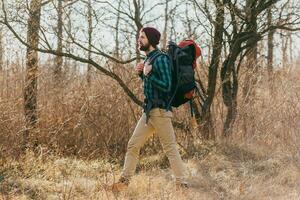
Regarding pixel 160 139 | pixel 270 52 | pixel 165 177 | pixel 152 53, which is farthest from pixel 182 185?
pixel 270 52

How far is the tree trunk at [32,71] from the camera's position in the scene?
845cm

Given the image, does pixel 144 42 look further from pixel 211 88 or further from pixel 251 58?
pixel 251 58

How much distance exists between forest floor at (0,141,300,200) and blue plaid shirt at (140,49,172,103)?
1047 mm

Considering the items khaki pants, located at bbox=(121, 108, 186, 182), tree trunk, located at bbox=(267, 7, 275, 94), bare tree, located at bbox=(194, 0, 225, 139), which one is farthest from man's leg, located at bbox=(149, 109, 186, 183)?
tree trunk, located at bbox=(267, 7, 275, 94)

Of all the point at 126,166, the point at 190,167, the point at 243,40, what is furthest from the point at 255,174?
the point at 243,40

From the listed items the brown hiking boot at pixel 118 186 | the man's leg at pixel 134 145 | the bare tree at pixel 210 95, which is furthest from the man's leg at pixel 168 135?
the bare tree at pixel 210 95

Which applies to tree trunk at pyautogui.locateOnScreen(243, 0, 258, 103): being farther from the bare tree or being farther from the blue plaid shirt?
the blue plaid shirt

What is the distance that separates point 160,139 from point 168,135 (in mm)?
127

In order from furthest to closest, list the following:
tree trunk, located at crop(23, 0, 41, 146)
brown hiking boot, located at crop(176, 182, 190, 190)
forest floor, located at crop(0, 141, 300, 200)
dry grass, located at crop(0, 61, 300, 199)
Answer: tree trunk, located at crop(23, 0, 41, 146), dry grass, located at crop(0, 61, 300, 199), brown hiking boot, located at crop(176, 182, 190, 190), forest floor, located at crop(0, 141, 300, 200)

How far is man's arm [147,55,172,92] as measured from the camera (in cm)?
594

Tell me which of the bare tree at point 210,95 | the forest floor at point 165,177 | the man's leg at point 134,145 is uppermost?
the bare tree at point 210,95

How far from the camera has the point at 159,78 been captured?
19.7 feet

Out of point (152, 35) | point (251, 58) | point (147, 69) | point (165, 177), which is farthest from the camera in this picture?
point (251, 58)

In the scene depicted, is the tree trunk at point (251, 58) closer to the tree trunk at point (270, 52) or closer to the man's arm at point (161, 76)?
the tree trunk at point (270, 52)
